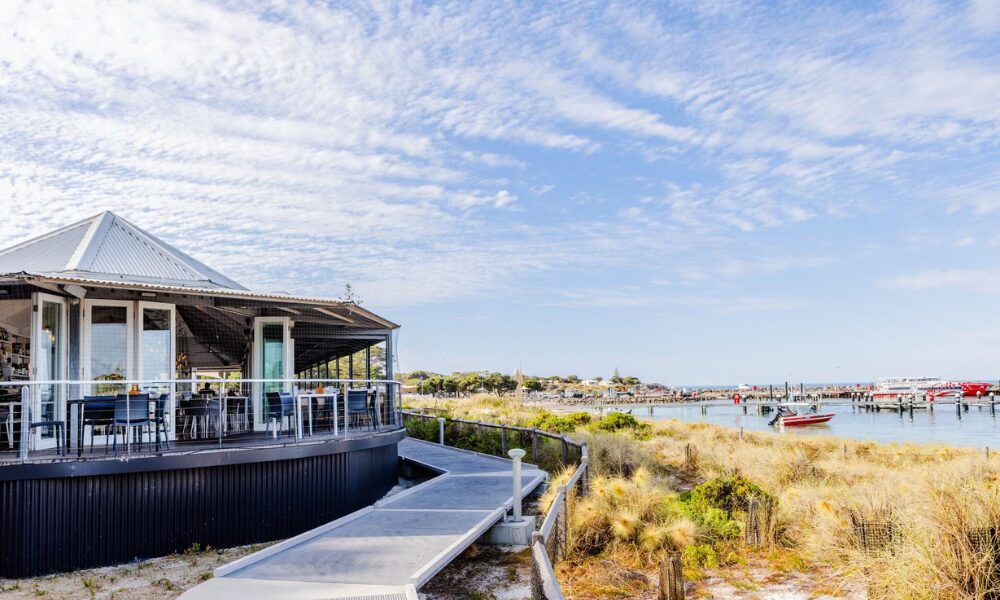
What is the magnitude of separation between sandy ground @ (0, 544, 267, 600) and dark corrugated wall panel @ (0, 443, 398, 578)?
0.20 metres

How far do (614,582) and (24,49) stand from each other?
13.7 meters

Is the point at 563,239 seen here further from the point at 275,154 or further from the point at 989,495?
the point at 989,495

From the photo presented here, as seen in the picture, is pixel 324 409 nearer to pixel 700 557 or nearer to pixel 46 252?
pixel 46 252

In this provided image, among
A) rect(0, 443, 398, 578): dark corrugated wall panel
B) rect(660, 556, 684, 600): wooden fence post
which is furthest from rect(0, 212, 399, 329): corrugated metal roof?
rect(660, 556, 684, 600): wooden fence post

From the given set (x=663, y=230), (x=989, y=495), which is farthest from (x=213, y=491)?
(x=663, y=230)

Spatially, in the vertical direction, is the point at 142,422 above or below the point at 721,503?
above

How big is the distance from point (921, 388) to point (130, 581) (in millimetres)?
108943

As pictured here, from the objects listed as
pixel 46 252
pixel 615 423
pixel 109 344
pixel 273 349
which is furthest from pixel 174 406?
pixel 615 423

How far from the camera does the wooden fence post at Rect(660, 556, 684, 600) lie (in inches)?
256

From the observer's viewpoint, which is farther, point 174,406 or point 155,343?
point 155,343

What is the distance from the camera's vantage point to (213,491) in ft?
31.6

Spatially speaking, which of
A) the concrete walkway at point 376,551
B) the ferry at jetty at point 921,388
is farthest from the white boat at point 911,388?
the concrete walkway at point 376,551

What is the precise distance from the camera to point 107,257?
13.2 m

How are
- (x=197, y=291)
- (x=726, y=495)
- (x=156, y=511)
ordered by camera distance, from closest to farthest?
(x=156, y=511), (x=726, y=495), (x=197, y=291)
